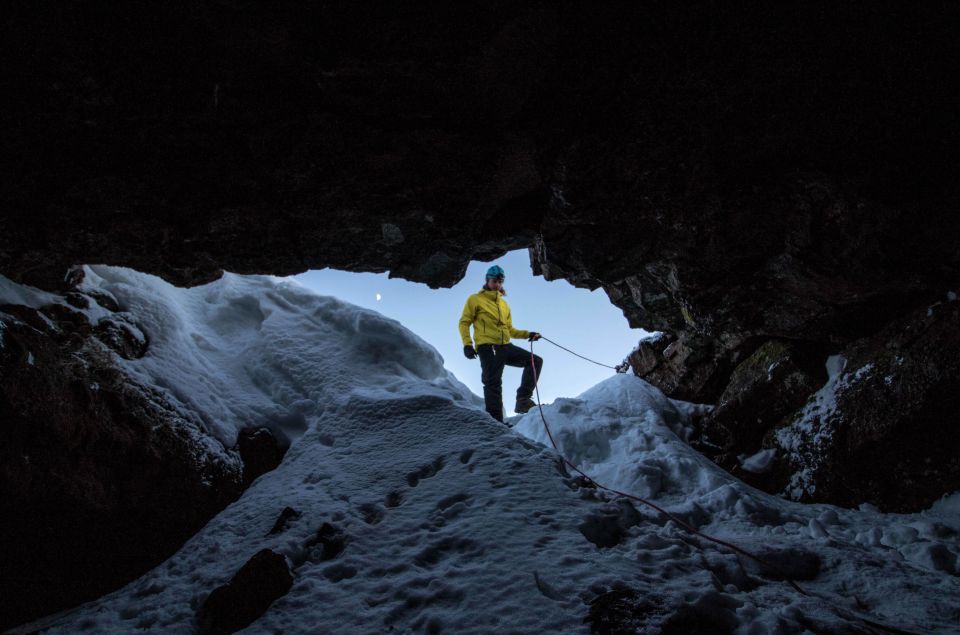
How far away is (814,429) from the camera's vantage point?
20.4 ft

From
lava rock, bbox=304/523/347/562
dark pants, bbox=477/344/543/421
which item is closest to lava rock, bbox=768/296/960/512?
dark pants, bbox=477/344/543/421

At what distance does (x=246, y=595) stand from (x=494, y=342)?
6706mm

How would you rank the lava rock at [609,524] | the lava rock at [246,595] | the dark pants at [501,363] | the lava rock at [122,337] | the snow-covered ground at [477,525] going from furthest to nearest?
the dark pants at [501,363]
the lava rock at [122,337]
the lava rock at [609,524]
the lava rock at [246,595]
the snow-covered ground at [477,525]

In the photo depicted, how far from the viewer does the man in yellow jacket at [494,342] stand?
962 cm

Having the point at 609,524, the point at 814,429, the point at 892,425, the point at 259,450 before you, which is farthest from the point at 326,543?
the point at 892,425

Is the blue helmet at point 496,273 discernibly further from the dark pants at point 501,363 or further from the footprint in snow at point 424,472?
the footprint in snow at point 424,472

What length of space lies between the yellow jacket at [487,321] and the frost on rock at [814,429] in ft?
17.0

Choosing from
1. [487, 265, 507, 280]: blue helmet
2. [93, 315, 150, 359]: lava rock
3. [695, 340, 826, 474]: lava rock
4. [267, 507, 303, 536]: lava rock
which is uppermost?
[487, 265, 507, 280]: blue helmet

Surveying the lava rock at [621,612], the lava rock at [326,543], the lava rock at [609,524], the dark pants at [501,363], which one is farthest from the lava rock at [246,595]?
the dark pants at [501,363]

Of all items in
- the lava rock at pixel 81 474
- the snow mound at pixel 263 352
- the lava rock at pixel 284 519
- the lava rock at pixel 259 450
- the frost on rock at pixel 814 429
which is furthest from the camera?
the snow mound at pixel 263 352

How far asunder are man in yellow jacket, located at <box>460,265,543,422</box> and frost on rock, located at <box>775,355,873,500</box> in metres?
4.81

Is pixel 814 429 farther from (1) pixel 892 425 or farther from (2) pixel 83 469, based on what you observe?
(2) pixel 83 469

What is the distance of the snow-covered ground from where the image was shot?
327cm

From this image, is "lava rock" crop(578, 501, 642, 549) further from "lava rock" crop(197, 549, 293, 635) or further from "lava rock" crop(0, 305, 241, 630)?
"lava rock" crop(0, 305, 241, 630)
